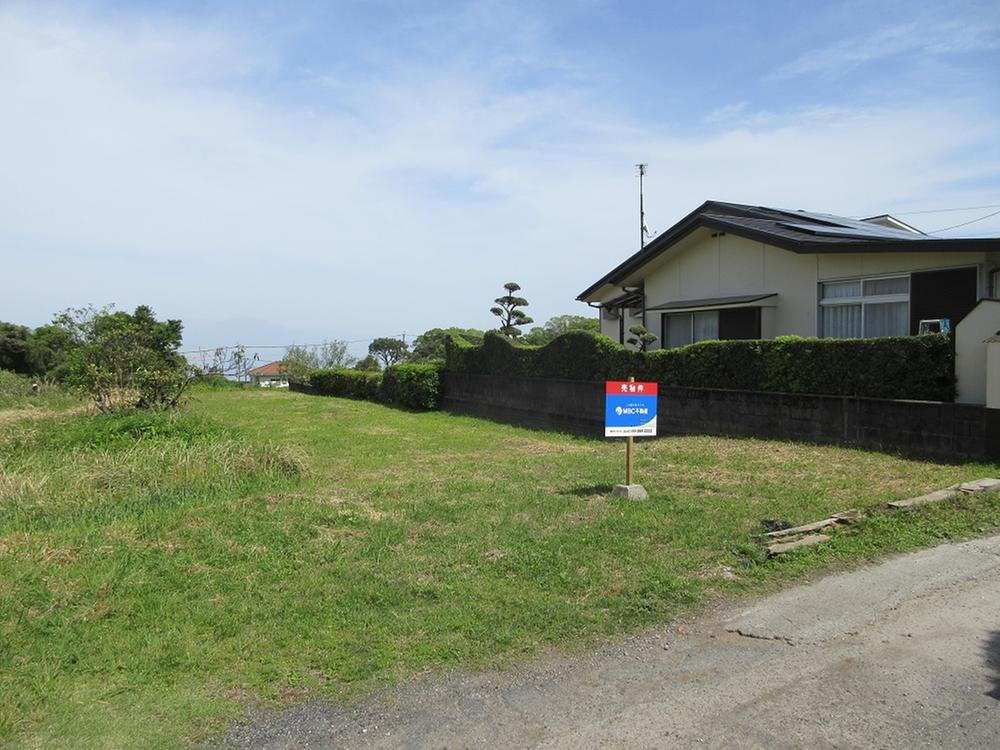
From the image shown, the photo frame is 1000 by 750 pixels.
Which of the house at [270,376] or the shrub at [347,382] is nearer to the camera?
the shrub at [347,382]

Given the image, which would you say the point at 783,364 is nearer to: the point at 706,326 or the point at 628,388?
the point at 628,388

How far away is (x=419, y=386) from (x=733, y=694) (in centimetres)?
1979

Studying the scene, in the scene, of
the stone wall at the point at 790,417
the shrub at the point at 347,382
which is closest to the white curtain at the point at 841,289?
the stone wall at the point at 790,417

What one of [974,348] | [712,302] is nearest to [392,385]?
[712,302]

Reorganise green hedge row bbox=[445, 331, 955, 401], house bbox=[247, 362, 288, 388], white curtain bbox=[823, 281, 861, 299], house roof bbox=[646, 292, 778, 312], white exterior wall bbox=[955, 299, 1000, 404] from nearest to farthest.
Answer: white exterior wall bbox=[955, 299, 1000, 404], green hedge row bbox=[445, 331, 955, 401], white curtain bbox=[823, 281, 861, 299], house roof bbox=[646, 292, 778, 312], house bbox=[247, 362, 288, 388]

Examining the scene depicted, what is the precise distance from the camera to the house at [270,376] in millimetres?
39125

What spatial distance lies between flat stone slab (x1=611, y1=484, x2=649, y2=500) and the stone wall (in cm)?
434

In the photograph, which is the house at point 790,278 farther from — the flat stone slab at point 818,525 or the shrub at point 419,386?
the flat stone slab at point 818,525

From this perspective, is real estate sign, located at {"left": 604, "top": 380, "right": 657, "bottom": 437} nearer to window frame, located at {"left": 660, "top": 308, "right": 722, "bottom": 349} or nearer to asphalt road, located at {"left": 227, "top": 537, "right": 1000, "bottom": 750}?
asphalt road, located at {"left": 227, "top": 537, "right": 1000, "bottom": 750}

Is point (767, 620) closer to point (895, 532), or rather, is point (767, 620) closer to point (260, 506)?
point (895, 532)

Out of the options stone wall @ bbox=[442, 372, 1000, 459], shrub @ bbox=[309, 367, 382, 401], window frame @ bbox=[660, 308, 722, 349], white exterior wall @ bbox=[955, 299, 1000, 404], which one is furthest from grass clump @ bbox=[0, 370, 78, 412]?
white exterior wall @ bbox=[955, 299, 1000, 404]

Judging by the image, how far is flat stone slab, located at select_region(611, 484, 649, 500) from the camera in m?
7.20

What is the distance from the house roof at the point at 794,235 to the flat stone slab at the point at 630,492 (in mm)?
7422

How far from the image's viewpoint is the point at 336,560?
5.37 meters
